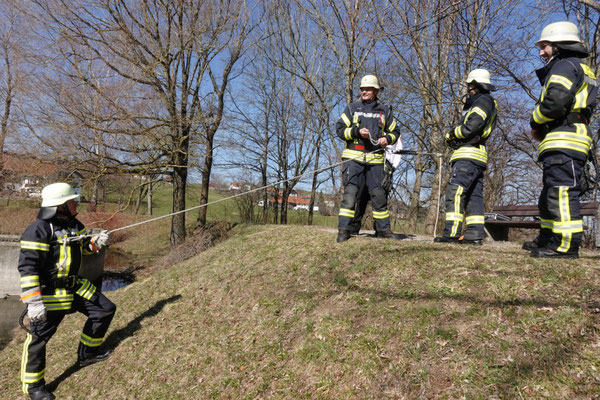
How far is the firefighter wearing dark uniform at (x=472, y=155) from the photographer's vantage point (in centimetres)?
469

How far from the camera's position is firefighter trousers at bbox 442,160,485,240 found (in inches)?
188

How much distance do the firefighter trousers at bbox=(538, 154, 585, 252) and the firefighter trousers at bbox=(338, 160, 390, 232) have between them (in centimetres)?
211

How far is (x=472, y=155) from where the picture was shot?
4.76 m

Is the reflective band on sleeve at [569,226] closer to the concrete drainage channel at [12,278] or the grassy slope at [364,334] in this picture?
the grassy slope at [364,334]

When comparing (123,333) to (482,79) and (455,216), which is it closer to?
(455,216)

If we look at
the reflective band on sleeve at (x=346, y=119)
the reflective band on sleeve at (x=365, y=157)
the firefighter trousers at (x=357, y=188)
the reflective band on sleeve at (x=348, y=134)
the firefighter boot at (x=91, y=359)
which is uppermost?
the reflective band on sleeve at (x=346, y=119)

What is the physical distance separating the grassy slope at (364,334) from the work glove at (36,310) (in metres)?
0.99

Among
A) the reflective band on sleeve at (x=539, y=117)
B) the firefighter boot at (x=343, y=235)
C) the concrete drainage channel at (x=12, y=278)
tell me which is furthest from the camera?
the concrete drainage channel at (x=12, y=278)

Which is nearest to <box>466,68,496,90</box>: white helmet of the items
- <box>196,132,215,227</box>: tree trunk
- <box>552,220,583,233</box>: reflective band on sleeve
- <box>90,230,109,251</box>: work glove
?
<box>552,220,583,233</box>: reflective band on sleeve

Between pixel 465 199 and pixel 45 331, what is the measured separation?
525 centimetres

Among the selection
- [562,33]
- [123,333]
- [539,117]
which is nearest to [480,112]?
[539,117]

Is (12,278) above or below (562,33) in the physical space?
below

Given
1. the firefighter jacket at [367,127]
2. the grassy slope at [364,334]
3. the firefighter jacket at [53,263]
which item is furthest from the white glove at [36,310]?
the firefighter jacket at [367,127]

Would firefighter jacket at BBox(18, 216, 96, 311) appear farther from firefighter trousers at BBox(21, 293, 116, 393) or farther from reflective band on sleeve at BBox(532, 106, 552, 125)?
reflective band on sleeve at BBox(532, 106, 552, 125)
